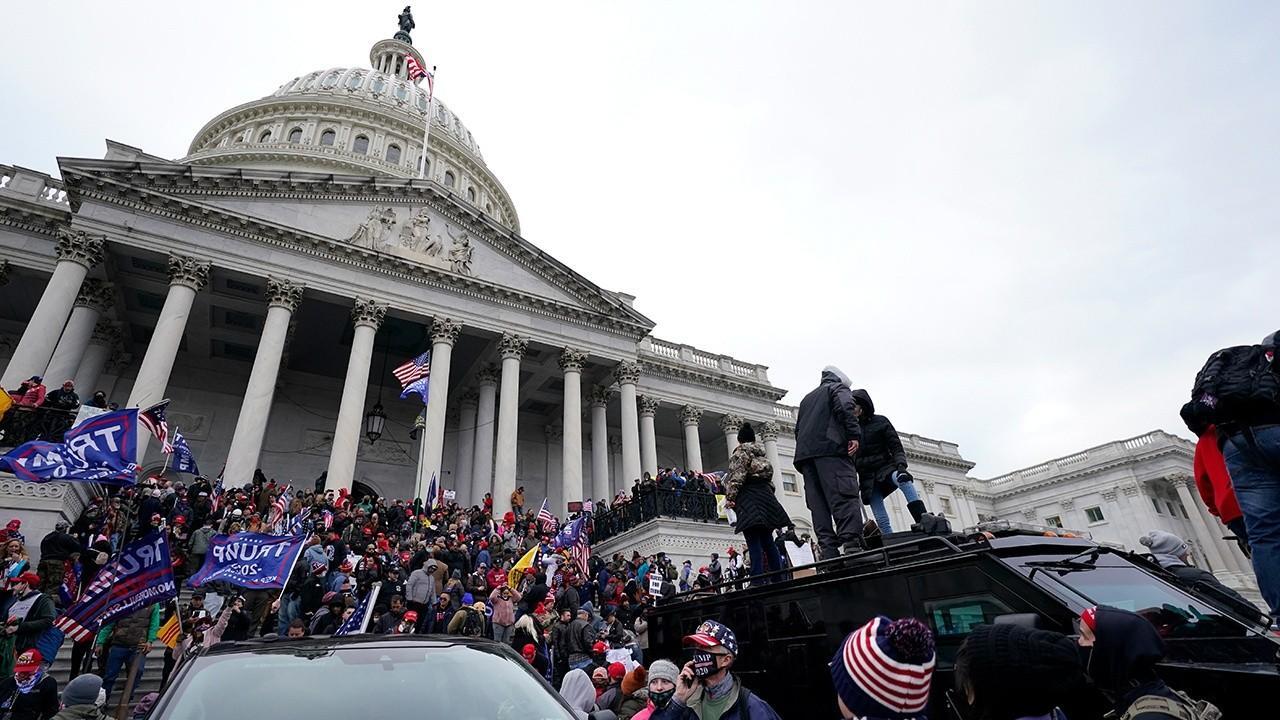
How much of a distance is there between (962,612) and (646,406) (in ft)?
85.9

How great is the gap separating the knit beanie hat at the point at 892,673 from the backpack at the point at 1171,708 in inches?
29.0

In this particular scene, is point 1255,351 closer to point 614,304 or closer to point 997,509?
point 614,304

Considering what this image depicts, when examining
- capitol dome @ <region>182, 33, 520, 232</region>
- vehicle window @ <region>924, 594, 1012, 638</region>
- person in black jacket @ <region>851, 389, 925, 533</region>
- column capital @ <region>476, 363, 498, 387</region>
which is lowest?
vehicle window @ <region>924, 594, 1012, 638</region>

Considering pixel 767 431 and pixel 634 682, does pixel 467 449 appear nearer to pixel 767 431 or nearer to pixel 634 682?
pixel 767 431

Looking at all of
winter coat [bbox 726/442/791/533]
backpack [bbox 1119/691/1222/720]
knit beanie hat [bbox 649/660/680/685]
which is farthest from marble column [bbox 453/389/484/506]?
backpack [bbox 1119/691/1222/720]

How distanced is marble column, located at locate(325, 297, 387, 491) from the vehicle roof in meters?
17.3

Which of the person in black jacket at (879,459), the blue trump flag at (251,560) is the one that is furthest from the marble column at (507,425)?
the person in black jacket at (879,459)

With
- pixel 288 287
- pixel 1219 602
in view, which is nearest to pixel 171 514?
pixel 288 287

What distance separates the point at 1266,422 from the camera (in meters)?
4.12

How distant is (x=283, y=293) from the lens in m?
22.1

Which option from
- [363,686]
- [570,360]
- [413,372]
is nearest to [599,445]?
[570,360]

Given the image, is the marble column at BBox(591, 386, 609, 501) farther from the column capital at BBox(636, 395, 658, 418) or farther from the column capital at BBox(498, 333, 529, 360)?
the column capital at BBox(498, 333, 529, 360)

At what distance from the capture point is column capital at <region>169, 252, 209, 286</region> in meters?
20.5

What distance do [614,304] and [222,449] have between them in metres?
18.1
